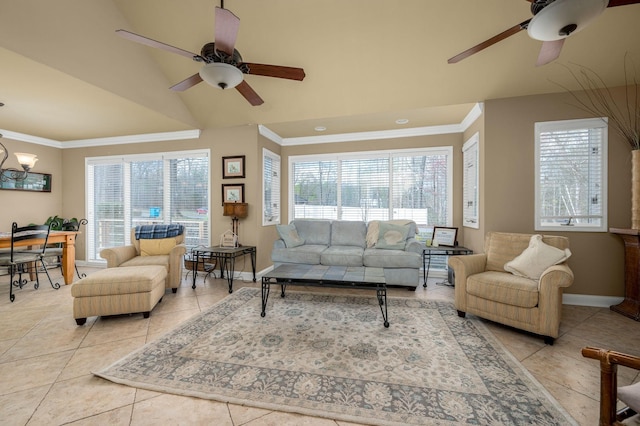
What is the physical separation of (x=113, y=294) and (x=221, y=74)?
2.41 metres

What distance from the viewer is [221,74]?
2.18 meters

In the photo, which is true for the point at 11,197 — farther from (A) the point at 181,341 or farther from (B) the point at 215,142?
(A) the point at 181,341

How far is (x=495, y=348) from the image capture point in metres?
2.18

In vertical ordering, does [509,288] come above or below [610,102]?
below

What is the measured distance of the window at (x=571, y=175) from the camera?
3102 millimetres

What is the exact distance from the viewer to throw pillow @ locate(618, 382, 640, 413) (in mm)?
1003

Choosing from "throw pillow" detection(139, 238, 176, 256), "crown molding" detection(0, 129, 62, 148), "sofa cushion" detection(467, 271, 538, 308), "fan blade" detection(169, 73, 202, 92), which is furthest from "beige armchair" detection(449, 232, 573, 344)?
"crown molding" detection(0, 129, 62, 148)

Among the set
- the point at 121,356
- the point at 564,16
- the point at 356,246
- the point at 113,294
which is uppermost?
the point at 564,16

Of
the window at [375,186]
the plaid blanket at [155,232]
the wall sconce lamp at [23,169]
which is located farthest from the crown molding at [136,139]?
the window at [375,186]

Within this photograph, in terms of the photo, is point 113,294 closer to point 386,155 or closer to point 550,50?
point 386,155

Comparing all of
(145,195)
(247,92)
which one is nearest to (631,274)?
(247,92)

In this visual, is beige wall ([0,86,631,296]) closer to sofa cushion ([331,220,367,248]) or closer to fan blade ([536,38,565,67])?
fan blade ([536,38,565,67])

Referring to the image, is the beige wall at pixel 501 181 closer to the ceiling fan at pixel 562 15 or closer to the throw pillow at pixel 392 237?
the throw pillow at pixel 392 237

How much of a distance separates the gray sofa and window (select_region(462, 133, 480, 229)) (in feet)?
2.76
